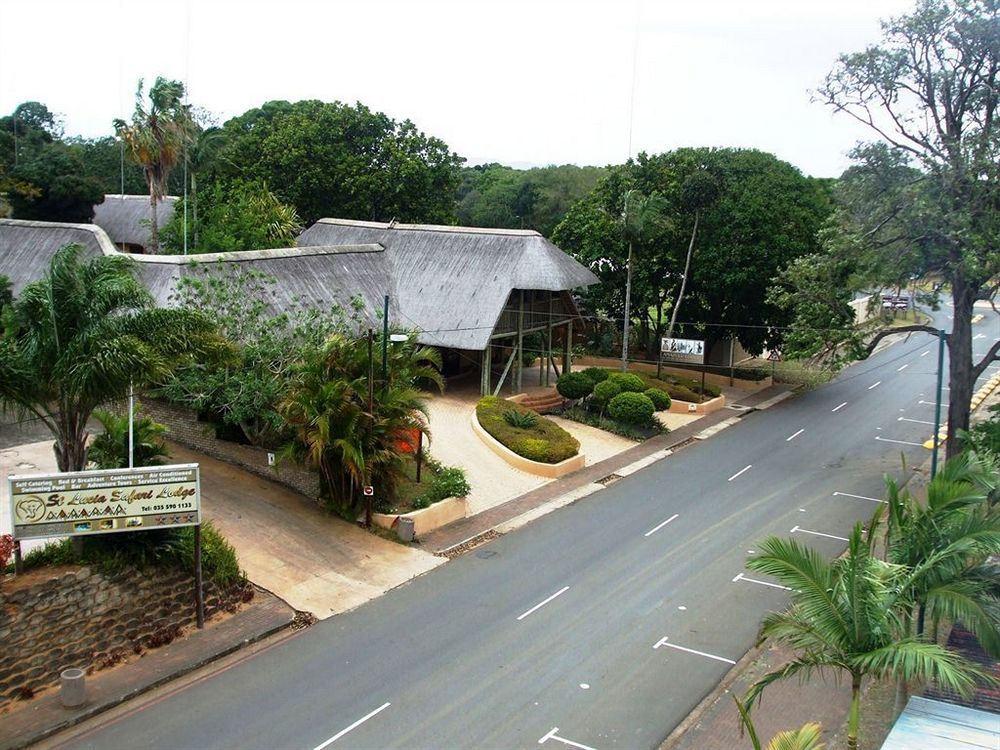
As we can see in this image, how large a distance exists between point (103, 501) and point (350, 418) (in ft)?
22.1

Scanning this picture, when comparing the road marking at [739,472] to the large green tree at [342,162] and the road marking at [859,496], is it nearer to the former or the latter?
the road marking at [859,496]

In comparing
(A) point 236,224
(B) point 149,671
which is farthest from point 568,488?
(A) point 236,224

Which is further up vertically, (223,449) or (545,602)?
(223,449)

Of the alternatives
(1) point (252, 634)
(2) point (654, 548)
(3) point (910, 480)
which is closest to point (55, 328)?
(1) point (252, 634)

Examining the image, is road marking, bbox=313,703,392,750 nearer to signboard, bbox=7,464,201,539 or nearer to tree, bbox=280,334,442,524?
signboard, bbox=7,464,201,539

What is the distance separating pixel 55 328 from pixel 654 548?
15.2m

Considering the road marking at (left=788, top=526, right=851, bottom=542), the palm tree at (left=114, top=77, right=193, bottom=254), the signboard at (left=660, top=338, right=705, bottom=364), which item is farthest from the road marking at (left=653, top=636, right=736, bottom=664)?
the palm tree at (left=114, top=77, right=193, bottom=254)

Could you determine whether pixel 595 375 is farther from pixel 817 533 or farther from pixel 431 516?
pixel 431 516

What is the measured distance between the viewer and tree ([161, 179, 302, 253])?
1575 inches

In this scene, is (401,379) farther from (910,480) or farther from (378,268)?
(910,480)

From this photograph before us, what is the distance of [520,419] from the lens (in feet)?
111

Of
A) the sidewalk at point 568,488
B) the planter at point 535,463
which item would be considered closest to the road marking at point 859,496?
the sidewalk at point 568,488

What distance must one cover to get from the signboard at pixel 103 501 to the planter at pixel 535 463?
46.7 ft

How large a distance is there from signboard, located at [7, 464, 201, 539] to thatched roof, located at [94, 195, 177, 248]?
4257 cm
